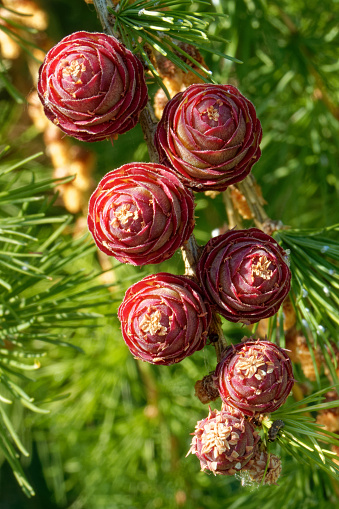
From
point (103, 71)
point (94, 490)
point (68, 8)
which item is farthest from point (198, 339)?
point (68, 8)

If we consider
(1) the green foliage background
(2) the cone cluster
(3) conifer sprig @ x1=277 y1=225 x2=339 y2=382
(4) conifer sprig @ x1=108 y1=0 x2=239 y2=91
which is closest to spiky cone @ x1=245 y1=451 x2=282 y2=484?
(2) the cone cluster

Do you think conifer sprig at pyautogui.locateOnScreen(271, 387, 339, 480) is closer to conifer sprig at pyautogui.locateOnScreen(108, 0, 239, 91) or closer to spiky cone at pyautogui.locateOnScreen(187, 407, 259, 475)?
spiky cone at pyautogui.locateOnScreen(187, 407, 259, 475)

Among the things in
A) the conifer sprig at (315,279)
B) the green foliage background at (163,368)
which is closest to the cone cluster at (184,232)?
the conifer sprig at (315,279)

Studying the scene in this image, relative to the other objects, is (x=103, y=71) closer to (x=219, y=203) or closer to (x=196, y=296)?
(x=196, y=296)

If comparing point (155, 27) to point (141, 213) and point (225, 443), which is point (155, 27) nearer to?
point (141, 213)

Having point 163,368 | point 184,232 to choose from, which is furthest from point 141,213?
point 163,368
